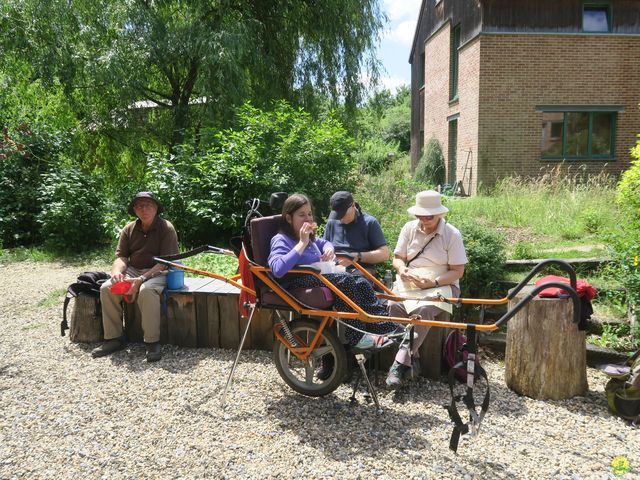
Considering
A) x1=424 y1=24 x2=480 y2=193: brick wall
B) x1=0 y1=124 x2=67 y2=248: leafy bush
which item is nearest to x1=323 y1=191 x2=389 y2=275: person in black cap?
x1=0 y1=124 x2=67 y2=248: leafy bush

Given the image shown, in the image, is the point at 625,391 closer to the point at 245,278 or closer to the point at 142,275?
the point at 245,278

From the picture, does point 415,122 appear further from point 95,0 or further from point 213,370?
point 213,370

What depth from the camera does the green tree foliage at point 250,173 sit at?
25.9 ft

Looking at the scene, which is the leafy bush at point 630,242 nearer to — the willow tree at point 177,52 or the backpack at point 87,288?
the backpack at point 87,288

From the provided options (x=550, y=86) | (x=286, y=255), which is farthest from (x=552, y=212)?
(x=550, y=86)

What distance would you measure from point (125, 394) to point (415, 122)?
65.4ft

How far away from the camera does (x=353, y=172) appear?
29.8 ft

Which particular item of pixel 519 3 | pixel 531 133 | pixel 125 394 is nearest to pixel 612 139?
pixel 531 133

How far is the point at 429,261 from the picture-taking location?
3.96 m

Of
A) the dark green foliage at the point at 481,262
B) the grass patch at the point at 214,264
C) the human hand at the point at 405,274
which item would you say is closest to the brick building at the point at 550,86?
the grass patch at the point at 214,264

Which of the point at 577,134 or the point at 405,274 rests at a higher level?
the point at 577,134

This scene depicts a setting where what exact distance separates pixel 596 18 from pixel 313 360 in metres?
13.9

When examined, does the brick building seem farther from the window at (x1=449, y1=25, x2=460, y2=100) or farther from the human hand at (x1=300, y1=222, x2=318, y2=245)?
the human hand at (x1=300, y1=222, x2=318, y2=245)

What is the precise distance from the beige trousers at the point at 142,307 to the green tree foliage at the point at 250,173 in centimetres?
306
